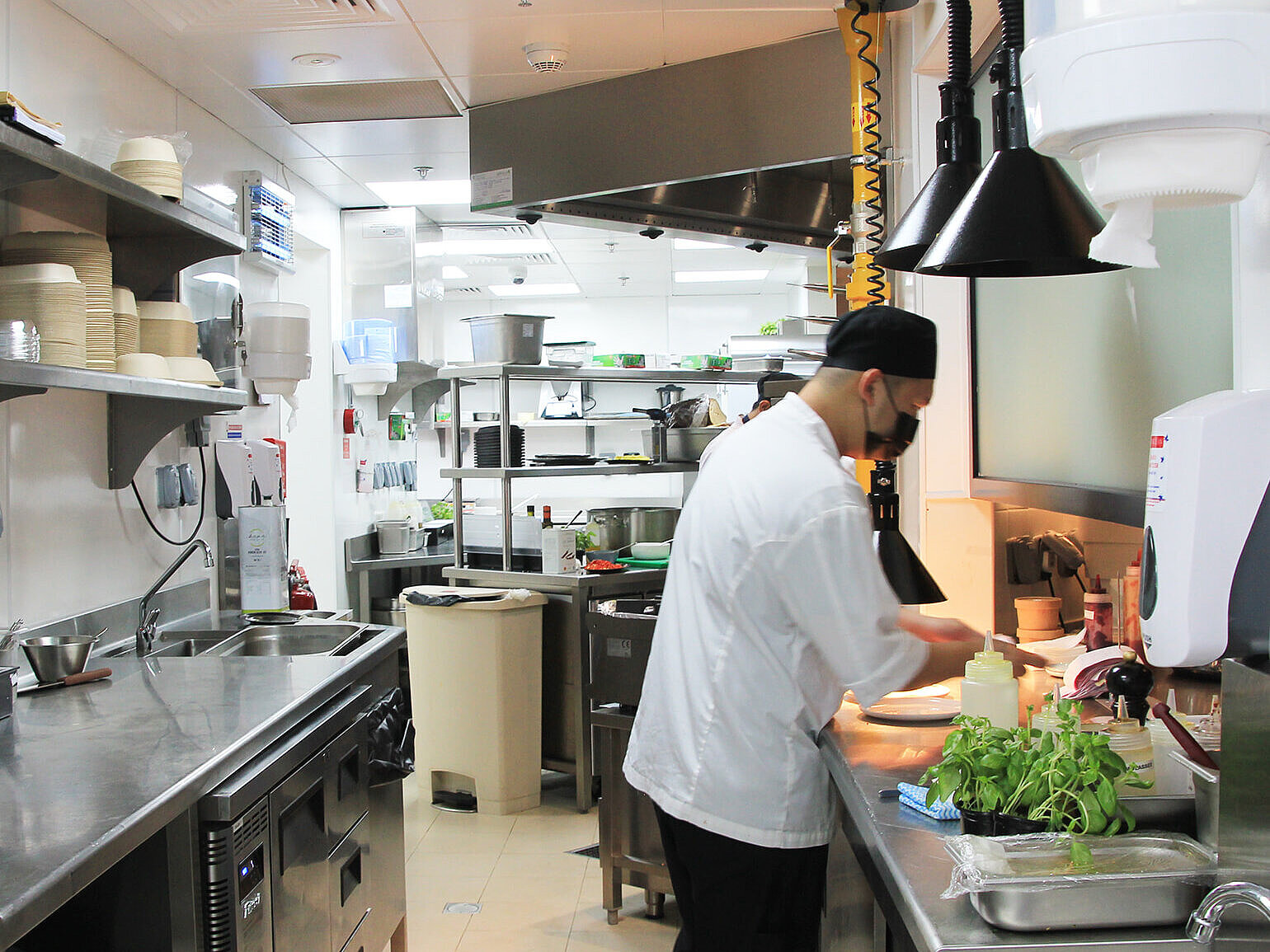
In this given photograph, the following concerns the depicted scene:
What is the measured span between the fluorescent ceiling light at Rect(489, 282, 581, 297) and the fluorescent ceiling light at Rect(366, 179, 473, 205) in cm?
295

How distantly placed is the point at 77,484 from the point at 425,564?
300 centimetres

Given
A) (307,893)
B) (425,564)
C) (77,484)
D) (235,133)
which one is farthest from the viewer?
(425,564)

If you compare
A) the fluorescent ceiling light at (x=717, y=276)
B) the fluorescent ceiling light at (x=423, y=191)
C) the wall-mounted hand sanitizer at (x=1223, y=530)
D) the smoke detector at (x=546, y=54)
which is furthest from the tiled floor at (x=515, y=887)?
the fluorescent ceiling light at (x=717, y=276)

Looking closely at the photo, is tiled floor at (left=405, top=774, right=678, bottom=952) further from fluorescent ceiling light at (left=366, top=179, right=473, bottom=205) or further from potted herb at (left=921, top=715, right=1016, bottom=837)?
fluorescent ceiling light at (left=366, top=179, right=473, bottom=205)

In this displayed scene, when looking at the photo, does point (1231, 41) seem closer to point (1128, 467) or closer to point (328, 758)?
point (1128, 467)

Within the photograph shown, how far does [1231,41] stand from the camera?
867 millimetres

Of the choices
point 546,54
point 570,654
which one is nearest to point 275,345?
point 546,54

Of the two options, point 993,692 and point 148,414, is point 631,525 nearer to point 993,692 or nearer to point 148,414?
point 148,414

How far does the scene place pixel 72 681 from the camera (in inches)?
100

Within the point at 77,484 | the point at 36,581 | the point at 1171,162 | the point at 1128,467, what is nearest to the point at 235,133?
the point at 77,484

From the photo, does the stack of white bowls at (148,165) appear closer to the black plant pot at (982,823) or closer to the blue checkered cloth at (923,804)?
the blue checkered cloth at (923,804)

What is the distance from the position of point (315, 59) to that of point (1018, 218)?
296 centimetres

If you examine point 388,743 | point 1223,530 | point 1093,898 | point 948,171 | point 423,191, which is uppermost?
point 423,191

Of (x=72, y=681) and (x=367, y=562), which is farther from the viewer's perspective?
(x=367, y=562)
